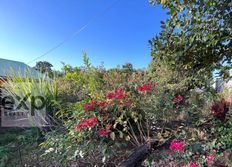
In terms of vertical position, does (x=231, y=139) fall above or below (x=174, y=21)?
below

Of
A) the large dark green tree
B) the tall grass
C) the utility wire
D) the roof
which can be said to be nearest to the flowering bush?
the large dark green tree

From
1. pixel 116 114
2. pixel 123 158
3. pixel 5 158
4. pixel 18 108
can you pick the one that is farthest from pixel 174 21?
pixel 18 108

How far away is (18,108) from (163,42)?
187 inches

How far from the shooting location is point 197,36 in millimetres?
2631

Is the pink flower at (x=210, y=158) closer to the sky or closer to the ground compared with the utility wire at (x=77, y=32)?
closer to the ground

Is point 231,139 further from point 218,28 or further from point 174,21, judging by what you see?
point 174,21

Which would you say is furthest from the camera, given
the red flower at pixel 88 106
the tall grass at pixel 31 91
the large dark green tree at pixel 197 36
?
the tall grass at pixel 31 91

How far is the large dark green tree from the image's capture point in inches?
102

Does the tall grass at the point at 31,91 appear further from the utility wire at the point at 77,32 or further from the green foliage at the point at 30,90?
the utility wire at the point at 77,32

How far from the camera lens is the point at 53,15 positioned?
404 inches

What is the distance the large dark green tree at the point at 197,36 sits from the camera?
8.52ft

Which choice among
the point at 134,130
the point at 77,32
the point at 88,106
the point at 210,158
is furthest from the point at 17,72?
the point at 77,32

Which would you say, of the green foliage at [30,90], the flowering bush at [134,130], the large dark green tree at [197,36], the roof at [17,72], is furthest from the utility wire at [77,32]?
the flowering bush at [134,130]

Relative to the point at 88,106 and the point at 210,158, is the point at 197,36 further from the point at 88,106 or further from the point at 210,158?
the point at 88,106
